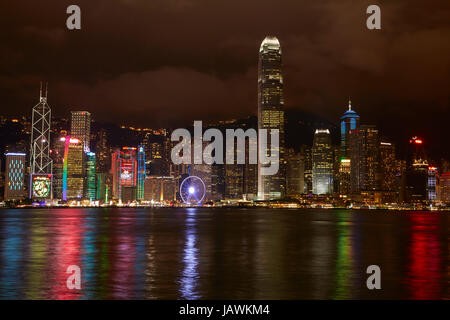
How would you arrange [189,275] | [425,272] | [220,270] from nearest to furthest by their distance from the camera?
[189,275] < [425,272] < [220,270]

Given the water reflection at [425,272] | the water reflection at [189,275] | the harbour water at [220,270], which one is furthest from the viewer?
the water reflection at [425,272]

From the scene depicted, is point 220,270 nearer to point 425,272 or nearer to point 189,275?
point 189,275

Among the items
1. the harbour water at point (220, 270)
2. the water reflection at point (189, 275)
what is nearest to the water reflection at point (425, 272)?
the harbour water at point (220, 270)

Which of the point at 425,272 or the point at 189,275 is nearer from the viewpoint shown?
the point at 189,275

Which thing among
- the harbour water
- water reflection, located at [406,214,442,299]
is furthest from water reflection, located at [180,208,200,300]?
water reflection, located at [406,214,442,299]

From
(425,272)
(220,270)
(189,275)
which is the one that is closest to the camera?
(189,275)

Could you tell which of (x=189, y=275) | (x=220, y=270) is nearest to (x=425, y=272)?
(x=220, y=270)

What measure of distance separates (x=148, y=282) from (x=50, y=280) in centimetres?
624

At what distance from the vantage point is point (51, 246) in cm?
5700

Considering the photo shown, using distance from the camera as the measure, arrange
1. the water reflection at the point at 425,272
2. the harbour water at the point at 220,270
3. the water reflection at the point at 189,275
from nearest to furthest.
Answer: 1. the water reflection at the point at 189,275
2. the harbour water at the point at 220,270
3. the water reflection at the point at 425,272

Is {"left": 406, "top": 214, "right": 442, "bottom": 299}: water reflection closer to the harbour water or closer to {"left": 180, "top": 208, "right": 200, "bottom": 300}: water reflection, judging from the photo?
the harbour water

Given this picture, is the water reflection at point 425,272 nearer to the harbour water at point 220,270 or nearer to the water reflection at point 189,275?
the harbour water at point 220,270

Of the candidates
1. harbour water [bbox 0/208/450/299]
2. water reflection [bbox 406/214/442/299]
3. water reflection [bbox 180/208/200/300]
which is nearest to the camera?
water reflection [bbox 180/208/200/300]

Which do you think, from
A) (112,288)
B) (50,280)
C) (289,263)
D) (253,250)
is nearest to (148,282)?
(112,288)
